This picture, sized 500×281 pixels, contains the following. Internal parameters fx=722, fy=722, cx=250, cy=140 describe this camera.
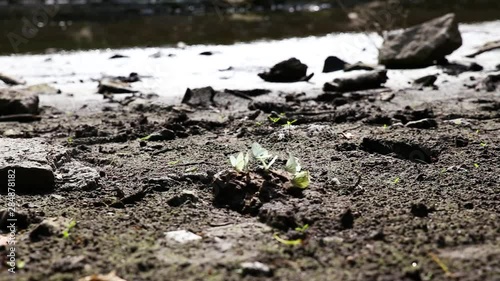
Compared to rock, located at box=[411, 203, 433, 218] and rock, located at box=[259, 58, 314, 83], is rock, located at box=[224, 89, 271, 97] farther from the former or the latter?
rock, located at box=[411, 203, 433, 218]

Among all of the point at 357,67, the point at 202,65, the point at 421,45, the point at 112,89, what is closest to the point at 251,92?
the point at 112,89

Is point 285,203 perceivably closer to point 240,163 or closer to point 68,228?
point 240,163

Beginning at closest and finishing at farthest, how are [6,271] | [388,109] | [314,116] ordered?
[6,271]
[314,116]
[388,109]

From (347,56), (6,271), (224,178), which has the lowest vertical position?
(6,271)

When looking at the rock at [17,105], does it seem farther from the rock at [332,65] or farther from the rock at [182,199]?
the rock at [332,65]

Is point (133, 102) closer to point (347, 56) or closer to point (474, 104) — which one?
point (474, 104)

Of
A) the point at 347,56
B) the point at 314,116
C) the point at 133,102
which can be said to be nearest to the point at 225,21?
the point at 347,56

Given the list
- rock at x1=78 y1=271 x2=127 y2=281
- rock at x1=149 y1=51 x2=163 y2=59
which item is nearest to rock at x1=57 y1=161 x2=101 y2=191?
rock at x1=78 y1=271 x2=127 y2=281
